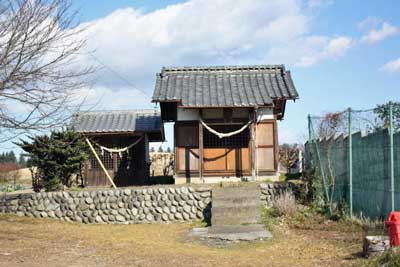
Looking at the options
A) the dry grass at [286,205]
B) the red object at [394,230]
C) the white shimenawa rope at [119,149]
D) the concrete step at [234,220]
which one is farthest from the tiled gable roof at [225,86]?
the red object at [394,230]

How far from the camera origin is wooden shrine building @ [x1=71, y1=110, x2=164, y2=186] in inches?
813

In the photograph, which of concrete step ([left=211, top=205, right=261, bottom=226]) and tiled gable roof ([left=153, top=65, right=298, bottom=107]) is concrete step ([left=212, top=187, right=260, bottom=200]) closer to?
concrete step ([left=211, top=205, right=261, bottom=226])

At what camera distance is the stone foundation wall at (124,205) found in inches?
596

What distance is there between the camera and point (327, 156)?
45.1 feet

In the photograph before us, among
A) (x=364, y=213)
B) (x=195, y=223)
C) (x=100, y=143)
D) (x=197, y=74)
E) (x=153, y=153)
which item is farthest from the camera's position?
(x=153, y=153)

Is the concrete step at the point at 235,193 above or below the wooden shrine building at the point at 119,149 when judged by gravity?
below

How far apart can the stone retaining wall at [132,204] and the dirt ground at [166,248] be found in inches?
46.9

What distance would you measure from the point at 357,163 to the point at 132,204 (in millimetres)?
6950

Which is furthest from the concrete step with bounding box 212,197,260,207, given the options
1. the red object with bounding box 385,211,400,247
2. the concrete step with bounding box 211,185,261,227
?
the red object with bounding box 385,211,400,247

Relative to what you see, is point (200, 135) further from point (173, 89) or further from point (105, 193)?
point (105, 193)

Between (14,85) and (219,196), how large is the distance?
22.9 ft

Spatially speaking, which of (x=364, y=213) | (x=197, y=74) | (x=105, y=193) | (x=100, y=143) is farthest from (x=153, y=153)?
(x=364, y=213)

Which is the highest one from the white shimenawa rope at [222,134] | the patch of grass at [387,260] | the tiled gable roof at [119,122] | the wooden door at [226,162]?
the tiled gable roof at [119,122]

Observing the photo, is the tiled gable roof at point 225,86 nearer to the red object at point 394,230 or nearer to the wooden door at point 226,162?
the wooden door at point 226,162
